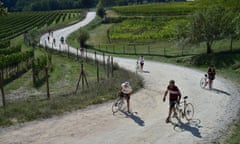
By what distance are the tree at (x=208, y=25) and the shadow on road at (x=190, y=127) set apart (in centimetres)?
2126

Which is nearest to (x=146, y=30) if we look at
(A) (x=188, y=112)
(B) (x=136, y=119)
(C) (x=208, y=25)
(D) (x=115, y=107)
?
(C) (x=208, y=25)

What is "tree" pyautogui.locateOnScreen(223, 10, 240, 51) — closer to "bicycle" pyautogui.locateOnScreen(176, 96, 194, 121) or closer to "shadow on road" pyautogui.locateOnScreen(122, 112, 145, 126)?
"bicycle" pyautogui.locateOnScreen(176, 96, 194, 121)

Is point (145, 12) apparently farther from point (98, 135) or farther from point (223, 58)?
point (98, 135)

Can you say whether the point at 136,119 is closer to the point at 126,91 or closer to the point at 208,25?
the point at 126,91

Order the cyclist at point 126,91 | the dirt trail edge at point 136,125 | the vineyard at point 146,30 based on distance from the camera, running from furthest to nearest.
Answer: the vineyard at point 146,30 < the cyclist at point 126,91 < the dirt trail edge at point 136,125

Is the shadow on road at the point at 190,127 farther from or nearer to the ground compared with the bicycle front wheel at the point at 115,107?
nearer to the ground

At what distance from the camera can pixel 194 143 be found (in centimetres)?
1424

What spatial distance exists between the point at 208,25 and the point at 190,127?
73.6 feet

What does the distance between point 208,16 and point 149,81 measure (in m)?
12.9

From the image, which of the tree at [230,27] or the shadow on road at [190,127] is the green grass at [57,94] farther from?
the tree at [230,27]

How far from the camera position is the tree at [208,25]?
36.5m

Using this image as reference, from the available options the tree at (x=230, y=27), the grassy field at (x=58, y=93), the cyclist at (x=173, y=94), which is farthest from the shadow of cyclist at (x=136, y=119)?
the tree at (x=230, y=27)

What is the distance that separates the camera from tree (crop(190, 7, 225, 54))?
120 feet

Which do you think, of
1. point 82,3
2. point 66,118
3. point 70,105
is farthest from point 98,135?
point 82,3
